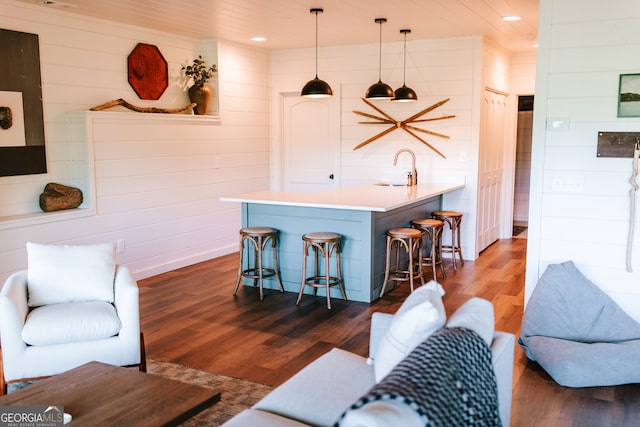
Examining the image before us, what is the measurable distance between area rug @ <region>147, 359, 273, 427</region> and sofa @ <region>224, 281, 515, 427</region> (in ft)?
2.32

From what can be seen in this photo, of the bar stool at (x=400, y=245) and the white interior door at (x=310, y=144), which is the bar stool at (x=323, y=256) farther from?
the white interior door at (x=310, y=144)

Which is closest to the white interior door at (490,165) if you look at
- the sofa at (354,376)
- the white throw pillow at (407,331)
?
the sofa at (354,376)

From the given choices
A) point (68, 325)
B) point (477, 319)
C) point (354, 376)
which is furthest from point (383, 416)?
point (68, 325)

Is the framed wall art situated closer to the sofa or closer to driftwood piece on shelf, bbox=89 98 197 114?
driftwood piece on shelf, bbox=89 98 197 114

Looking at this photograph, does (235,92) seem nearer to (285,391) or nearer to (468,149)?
(468,149)

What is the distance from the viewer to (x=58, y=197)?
5.23 m

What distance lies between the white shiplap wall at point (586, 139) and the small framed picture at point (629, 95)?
0.12 feet

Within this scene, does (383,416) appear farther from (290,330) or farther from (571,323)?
(290,330)

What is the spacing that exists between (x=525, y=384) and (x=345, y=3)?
3322 millimetres

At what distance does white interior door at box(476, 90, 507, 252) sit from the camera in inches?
280

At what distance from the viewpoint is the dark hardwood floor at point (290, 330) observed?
128 inches

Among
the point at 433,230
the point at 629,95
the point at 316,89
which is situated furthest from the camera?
the point at 433,230

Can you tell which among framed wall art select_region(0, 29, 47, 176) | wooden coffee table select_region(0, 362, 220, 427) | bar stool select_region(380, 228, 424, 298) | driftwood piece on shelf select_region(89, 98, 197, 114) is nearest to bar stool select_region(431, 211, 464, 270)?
bar stool select_region(380, 228, 424, 298)

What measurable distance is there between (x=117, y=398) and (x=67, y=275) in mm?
1411
